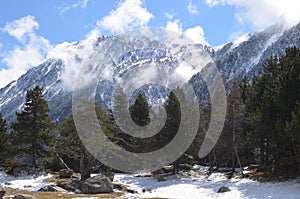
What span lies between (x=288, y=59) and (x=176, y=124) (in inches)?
663

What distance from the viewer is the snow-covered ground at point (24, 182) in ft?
124

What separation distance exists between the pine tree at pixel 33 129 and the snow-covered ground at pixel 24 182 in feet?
14.4

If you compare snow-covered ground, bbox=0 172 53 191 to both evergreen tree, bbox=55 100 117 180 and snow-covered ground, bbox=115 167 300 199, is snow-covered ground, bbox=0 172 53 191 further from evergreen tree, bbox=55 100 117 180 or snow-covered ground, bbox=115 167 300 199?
snow-covered ground, bbox=115 167 300 199

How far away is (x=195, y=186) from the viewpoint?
3906 cm

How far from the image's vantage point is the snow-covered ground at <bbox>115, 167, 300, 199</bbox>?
2978 centimetres

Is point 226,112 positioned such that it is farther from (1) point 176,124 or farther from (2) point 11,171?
(2) point 11,171

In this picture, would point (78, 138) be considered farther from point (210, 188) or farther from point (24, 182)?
point (210, 188)

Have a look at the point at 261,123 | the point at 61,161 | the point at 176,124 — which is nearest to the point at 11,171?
the point at 61,161

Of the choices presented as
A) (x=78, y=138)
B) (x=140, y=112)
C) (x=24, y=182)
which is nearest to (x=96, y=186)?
(x=78, y=138)

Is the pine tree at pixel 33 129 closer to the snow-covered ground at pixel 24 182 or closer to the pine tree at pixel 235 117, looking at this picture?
the snow-covered ground at pixel 24 182

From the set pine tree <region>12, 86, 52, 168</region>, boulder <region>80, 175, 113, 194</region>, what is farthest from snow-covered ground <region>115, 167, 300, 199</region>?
pine tree <region>12, 86, 52, 168</region>

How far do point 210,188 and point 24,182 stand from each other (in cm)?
1983

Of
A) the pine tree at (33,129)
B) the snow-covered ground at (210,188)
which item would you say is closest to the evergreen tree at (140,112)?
the snow-covered ground at (210,188)

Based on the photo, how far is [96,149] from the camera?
40.0 metres
